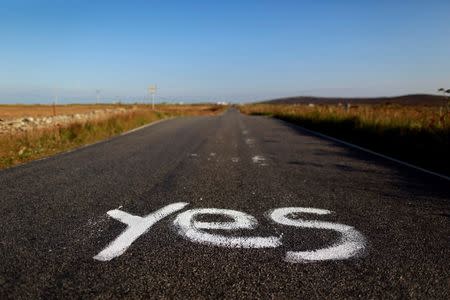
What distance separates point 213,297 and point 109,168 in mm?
5984

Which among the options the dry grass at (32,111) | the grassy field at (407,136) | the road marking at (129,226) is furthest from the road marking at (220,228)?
the dry grass at (32,111)

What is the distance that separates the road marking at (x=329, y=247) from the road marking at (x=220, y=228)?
0.30 m

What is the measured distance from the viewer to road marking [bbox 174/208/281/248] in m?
3.80

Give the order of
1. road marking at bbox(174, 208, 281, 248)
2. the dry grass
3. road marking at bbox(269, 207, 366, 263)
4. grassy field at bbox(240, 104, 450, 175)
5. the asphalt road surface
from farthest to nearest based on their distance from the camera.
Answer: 1. the dry grass
2. grassy field at bbox(240, 104, 450, 175)
3. road marking at bbox(174, 208, 281, 248)
4. road marking at bbox(269, 207, 366, 263)
5. the asphalt road surface

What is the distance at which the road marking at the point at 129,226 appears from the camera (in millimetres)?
3566

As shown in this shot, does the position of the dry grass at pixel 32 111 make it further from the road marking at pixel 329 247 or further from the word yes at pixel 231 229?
the road marking at pixel 329 247

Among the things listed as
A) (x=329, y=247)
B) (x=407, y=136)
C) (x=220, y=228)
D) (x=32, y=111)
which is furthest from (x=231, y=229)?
(x=32, y=111)

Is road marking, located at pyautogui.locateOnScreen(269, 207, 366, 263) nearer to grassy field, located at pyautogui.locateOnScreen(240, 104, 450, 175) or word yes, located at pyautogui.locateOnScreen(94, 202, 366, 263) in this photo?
word yes, located at pyautogui.locateOnScreen(94, 202, 366, 263)

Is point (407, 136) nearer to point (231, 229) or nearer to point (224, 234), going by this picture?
point (231, 229)

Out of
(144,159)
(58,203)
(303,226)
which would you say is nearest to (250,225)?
(303,226)

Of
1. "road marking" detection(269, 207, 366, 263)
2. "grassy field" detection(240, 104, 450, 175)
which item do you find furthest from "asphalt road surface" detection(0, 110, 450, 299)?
"grassy field" detection(240, 104, 450, 175)

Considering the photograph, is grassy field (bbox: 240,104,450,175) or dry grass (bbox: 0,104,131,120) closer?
grassy field (bbox: 240,104,450,175)

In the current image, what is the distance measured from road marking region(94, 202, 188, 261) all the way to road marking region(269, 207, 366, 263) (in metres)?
1.23

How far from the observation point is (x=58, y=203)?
5.34 meters
